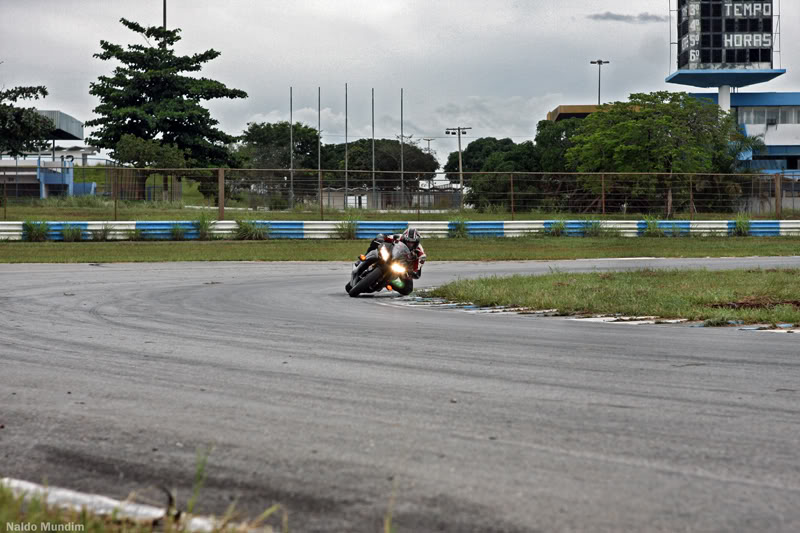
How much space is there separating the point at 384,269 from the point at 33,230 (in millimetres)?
18673

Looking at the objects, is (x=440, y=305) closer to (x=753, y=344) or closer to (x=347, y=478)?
(x=753, y=344)

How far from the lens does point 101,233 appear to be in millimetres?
28969

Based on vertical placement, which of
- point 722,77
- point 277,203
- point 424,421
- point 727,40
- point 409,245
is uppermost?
point 727,40

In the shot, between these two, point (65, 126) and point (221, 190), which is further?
point (65, 126)

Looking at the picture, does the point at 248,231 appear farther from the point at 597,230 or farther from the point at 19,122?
the point at 19,122

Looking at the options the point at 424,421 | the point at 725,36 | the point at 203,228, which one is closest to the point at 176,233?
the point at 203,228

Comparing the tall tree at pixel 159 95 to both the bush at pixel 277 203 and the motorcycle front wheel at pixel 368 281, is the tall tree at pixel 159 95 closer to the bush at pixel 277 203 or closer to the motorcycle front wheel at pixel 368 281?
the bush at pixel 277 203

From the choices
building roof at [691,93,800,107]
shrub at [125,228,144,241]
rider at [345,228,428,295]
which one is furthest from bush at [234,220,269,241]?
building roof at [691,93,800,107]

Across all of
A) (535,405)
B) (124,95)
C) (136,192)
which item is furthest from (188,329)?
(124,95)

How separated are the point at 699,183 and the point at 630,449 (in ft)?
114

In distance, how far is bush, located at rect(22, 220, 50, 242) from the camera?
28.4 m

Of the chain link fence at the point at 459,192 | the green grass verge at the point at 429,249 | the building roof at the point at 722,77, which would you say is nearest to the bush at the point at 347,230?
the green grass verge at the point at 429,249

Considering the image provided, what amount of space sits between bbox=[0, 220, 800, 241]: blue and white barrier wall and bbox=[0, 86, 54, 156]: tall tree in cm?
2216

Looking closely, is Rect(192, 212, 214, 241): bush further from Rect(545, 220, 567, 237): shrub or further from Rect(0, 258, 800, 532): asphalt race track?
Rect(0, 258, 800, 532): asphalt race track
